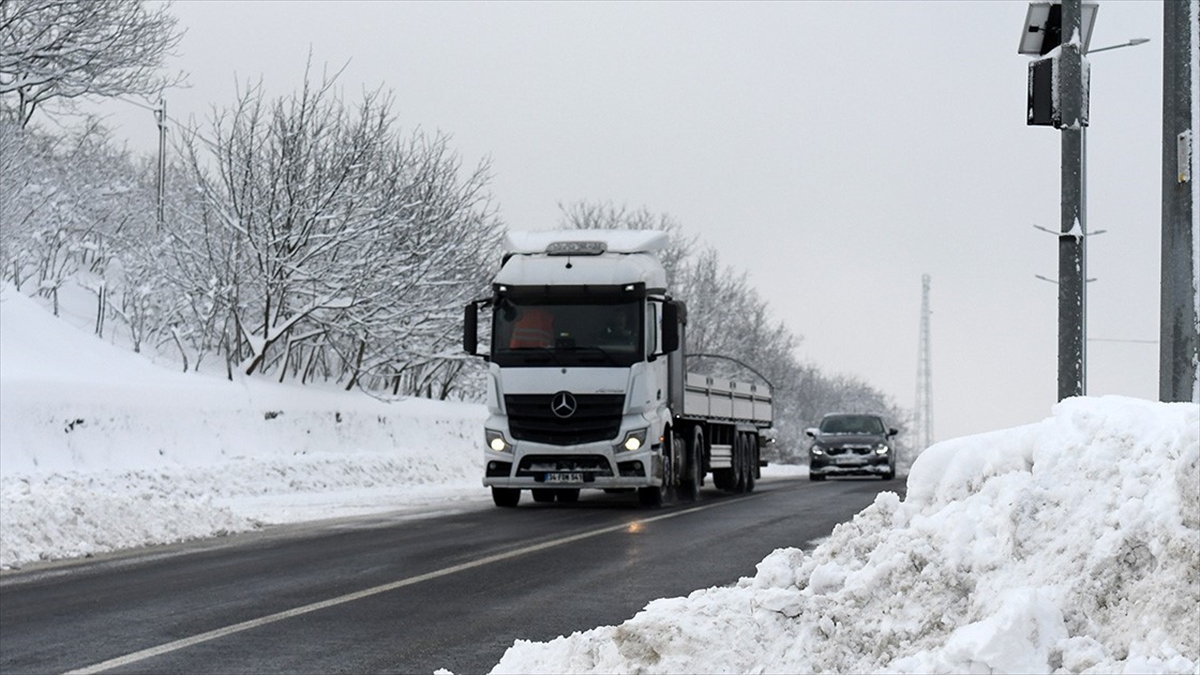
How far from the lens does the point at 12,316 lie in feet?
97.4

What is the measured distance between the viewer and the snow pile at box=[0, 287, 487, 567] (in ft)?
54.1

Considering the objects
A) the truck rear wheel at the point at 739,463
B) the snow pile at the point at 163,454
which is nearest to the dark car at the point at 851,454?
the truck rear wheel at the point at 739,463

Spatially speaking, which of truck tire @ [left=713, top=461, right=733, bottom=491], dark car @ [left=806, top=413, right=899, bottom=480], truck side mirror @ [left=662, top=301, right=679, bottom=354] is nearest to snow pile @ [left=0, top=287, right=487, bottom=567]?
truck tire @ [left=713, top=461, right=733, bottom=491]

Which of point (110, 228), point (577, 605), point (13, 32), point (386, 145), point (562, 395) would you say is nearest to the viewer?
point (577, 605)

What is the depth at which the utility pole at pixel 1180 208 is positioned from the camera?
35.3ft

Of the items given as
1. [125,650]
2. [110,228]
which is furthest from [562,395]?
[110,228]

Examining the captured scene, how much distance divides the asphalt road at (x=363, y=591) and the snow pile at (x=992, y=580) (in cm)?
354

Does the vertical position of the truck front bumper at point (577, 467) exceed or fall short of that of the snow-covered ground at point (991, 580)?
it falls short

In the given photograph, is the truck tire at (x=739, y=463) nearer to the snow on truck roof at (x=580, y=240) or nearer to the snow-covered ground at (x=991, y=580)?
the snow on truck roof at (x=580, y=240)

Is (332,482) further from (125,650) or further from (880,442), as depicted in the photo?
(125,650)

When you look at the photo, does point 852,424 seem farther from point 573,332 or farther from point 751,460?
point 573,332

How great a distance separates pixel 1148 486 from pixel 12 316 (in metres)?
28.7

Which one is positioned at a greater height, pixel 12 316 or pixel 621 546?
pixel 12 316

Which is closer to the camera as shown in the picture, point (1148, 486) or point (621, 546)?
point (1148, 486)
